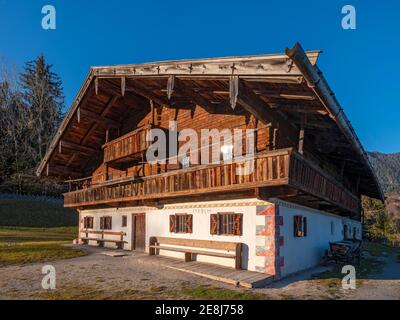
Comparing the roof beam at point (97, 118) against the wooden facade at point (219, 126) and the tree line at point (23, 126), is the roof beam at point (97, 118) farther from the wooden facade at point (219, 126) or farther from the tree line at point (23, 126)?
the tree line at point (23, 126)

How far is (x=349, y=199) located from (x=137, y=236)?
11.2m

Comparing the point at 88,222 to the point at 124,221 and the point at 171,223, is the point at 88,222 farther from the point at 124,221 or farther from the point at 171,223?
the point at 171,223

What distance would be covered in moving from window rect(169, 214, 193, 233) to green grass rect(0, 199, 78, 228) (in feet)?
80.4

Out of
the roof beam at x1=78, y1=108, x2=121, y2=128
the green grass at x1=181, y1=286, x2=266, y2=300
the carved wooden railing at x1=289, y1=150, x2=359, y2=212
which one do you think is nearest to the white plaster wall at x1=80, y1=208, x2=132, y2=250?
the roof beam at x1=78, y1=108, x2=121, y2=128

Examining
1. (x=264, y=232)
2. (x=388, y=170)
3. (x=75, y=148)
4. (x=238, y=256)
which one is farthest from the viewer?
(x=388, y=170)

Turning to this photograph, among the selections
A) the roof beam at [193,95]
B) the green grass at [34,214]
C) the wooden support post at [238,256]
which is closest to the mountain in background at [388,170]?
the green grass at [34,214]

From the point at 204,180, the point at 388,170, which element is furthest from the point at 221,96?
the point at 388,170

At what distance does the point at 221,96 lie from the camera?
492 inches

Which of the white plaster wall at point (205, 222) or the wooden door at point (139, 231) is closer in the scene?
the white plaster wall at point (205, 222)

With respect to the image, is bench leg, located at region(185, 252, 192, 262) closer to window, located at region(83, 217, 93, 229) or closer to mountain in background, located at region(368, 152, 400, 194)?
window, located at region(83, 217, 93, 229)

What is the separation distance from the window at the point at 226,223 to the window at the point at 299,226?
2.20 metres

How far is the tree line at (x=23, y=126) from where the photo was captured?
41312 mm

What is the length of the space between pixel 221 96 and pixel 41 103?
39.8 m

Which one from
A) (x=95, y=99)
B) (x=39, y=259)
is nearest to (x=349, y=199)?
(x=95, y=99)
